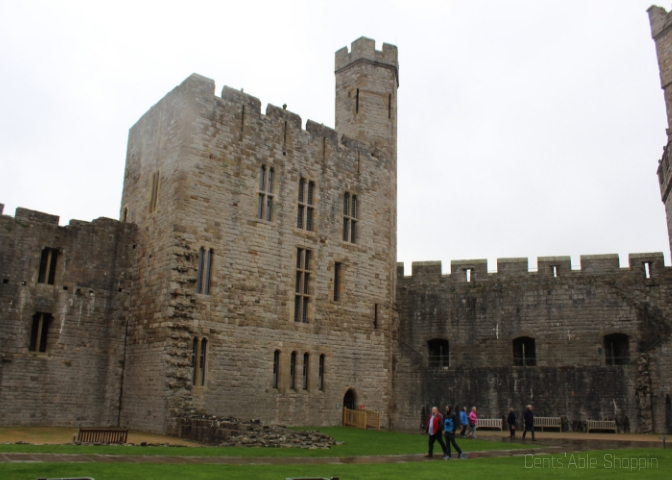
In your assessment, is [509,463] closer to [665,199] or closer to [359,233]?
[359,233]

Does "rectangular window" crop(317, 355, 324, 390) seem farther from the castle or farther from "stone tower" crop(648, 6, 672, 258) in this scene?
"stone tower" crop(648, 6, 672, 258)

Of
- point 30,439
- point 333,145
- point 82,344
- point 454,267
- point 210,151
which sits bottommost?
point 30,439

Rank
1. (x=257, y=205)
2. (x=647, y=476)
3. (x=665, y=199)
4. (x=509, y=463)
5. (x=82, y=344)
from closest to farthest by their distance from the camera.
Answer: (x=647, y=476), (x=509, y=463), (x=82, y=344), (x=257, y=205), (x=665, y=199)

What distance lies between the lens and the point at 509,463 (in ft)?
39.8

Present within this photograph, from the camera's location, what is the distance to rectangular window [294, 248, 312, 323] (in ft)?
73.2

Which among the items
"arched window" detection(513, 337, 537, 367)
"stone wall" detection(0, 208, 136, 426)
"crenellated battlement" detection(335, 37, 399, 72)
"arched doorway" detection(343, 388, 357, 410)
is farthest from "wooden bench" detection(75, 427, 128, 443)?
"crenellated battlement" detection(335, 37, 399, 72)

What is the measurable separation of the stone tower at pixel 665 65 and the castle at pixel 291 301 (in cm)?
9

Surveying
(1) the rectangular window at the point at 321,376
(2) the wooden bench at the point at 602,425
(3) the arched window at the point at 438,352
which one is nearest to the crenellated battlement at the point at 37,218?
(1) the rectangular window at the point at 321,376

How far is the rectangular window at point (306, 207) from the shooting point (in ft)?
75.3

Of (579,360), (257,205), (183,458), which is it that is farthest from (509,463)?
(579,360)

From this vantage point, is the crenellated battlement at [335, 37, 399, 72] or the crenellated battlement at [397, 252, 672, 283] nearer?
the crenellated battlement at [397, 252, 672, 283]

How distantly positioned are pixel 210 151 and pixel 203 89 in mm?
2119

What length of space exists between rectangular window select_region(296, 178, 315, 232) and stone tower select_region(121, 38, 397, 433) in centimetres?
5

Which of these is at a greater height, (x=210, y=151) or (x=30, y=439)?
(x=210, y=151)
